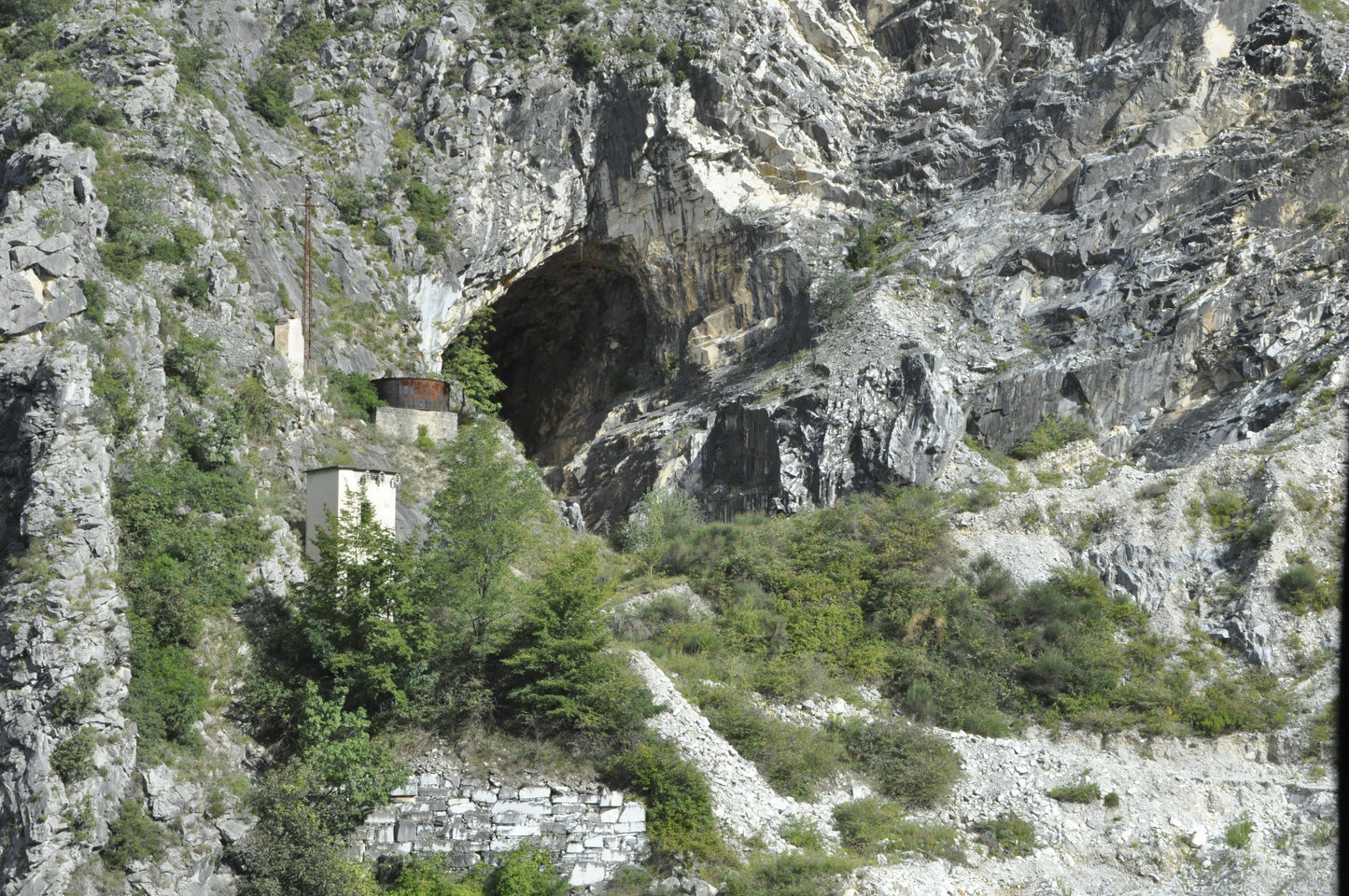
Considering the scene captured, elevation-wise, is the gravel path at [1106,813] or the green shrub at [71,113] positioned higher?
the green shrub at [71,113]

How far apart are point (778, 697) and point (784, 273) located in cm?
1921

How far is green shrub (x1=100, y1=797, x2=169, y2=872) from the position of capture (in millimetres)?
18359

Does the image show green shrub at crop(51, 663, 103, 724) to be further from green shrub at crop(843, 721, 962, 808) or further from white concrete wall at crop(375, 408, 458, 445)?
white concrete wall at crop(375, 408, 458, 445)

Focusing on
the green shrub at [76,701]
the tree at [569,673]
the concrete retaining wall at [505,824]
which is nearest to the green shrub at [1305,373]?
the tree at [569,673]

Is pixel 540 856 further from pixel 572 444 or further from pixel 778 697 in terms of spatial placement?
pixel 572 444

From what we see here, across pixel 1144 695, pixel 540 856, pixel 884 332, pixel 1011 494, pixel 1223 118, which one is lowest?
pixel 540 856

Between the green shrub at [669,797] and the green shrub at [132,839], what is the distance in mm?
7599

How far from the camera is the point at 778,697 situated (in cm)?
2483

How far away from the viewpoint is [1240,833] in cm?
2100

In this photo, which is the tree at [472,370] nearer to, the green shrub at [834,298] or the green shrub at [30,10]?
the green shrub at [834,298]

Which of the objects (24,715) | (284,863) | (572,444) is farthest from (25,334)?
(572,444)

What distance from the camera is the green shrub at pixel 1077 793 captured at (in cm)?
2231

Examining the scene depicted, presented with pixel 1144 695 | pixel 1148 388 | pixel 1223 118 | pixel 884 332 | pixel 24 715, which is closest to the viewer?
pixel 24 715

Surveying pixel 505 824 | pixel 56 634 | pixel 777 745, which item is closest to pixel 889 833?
pixel 777 745
